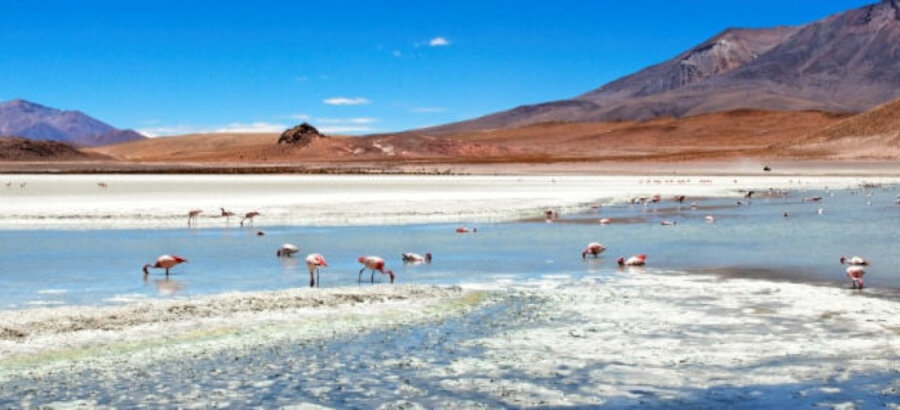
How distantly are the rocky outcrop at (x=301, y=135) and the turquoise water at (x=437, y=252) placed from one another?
4366 inches

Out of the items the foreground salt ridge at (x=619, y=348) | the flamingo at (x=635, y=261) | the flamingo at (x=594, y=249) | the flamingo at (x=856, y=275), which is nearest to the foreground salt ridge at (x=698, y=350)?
the foreground salt ridge at (x=619, y=348)

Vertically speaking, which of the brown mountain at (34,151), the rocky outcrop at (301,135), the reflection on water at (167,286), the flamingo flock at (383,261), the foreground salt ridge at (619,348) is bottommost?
the reflection on water at (167,286)

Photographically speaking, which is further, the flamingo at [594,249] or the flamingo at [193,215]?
the flamingo at [193,215]

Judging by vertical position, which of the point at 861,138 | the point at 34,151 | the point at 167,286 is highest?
the point at 861,138

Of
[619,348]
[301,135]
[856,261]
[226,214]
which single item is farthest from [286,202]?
[301,135]

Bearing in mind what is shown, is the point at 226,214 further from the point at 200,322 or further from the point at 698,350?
the point at 698,350

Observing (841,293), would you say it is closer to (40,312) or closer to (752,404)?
(752,404)

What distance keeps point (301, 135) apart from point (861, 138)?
70.0 meters

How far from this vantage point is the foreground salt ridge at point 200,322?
938 cm

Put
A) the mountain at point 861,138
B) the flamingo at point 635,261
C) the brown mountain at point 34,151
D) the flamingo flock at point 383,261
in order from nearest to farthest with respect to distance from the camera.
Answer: the flamingo flock at point 383,261
the flamingo at point 635,261
the mountain at point 861,138
the brown mountain at point 34,151

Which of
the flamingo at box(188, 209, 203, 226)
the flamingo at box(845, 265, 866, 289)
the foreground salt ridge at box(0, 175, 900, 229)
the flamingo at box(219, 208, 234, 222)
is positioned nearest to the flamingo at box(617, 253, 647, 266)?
the flamingo at box(845, 265, 866, 289)

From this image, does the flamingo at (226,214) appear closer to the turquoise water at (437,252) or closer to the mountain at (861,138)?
the turquoise water at (437,252)

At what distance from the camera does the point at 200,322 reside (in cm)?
1085

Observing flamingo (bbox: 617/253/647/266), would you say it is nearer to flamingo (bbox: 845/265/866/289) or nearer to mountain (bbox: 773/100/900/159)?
flamingo (bbox: 845/265/866/289)
